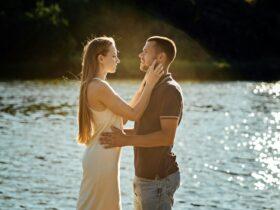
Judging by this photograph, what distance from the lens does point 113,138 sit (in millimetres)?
7723

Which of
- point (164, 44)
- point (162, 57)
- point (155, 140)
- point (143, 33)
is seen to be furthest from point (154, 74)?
point (143, 33)

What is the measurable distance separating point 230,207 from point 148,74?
13733 millimetres

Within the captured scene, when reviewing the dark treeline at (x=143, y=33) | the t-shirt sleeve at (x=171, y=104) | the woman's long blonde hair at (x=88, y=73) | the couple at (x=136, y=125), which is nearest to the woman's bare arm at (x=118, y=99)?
the couple at (x=136, y=125)

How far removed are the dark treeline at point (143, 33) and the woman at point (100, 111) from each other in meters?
67.1

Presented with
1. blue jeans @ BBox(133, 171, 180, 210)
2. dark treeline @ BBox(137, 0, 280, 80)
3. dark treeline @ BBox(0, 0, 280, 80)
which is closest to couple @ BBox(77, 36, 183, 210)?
blue jeans @ BBox(133, 171, 180, 210)

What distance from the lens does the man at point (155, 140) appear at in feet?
24.8

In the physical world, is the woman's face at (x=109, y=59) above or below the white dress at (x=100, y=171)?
above

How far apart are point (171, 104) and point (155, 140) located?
444 mm

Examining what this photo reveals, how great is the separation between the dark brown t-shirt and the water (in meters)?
12.2

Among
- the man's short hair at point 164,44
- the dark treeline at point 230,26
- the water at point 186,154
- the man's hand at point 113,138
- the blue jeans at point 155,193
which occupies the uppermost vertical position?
the dark treeline at point 230,26

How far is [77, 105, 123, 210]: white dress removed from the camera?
7.82 meters

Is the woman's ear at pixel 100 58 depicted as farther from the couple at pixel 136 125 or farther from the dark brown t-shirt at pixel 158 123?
the dark brown t-shirt at pixel 158 123

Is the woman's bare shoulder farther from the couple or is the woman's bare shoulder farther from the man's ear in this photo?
the man's ear

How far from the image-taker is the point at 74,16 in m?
112
